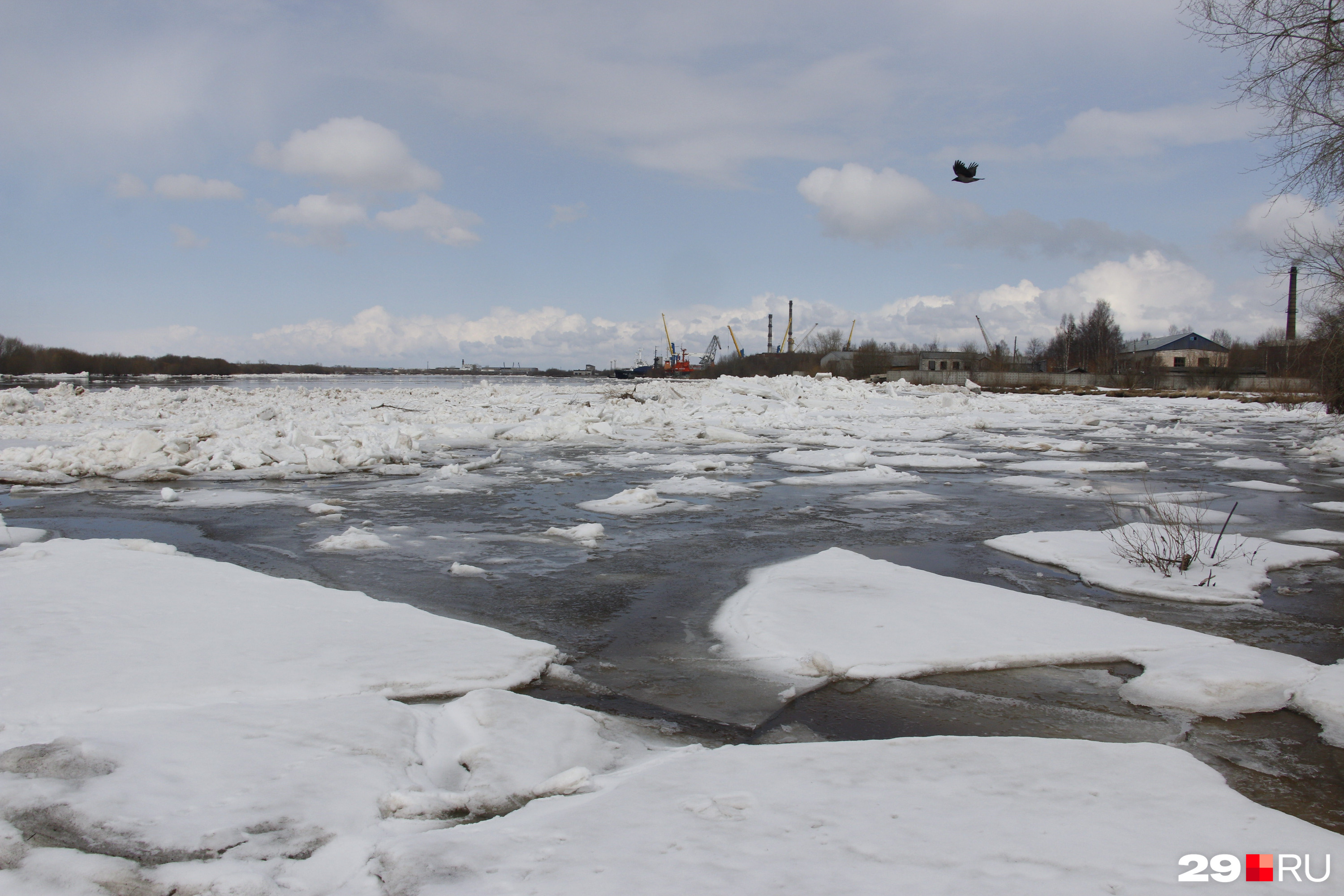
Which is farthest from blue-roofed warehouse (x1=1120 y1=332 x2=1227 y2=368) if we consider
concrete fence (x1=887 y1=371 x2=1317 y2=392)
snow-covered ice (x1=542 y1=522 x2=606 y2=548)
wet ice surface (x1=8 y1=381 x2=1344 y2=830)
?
snow-covered ice (x1=542 y1=522 x2=606 y2=548)

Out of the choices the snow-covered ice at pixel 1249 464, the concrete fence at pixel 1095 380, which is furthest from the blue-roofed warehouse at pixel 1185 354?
the snow-covered ice at pixel 1249 464

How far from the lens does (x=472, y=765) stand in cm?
291

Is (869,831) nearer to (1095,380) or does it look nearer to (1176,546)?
(1176,546)

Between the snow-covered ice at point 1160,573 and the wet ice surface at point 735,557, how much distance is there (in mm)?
161

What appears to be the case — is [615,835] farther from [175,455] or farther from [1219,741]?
[175,455]

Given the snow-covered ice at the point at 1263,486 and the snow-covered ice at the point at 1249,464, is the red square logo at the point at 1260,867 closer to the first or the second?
the snow-covered ice at the point at 1263,486

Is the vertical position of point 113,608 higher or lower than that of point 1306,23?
lower

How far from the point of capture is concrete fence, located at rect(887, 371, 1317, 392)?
50.2m

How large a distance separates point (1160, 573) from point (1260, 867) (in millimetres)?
4355

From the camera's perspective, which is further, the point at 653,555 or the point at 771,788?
the point at 653,555

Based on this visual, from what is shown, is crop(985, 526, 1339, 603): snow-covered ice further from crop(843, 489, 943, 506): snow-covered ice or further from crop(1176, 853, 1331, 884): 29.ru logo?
crop(1176, 853, 1331, 884): 29.ru logo

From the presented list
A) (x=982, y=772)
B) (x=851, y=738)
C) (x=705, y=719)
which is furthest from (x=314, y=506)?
(x=982, y=772)

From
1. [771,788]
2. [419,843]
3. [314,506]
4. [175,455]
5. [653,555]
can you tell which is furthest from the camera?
[175,455]

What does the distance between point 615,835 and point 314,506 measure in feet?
25.3
